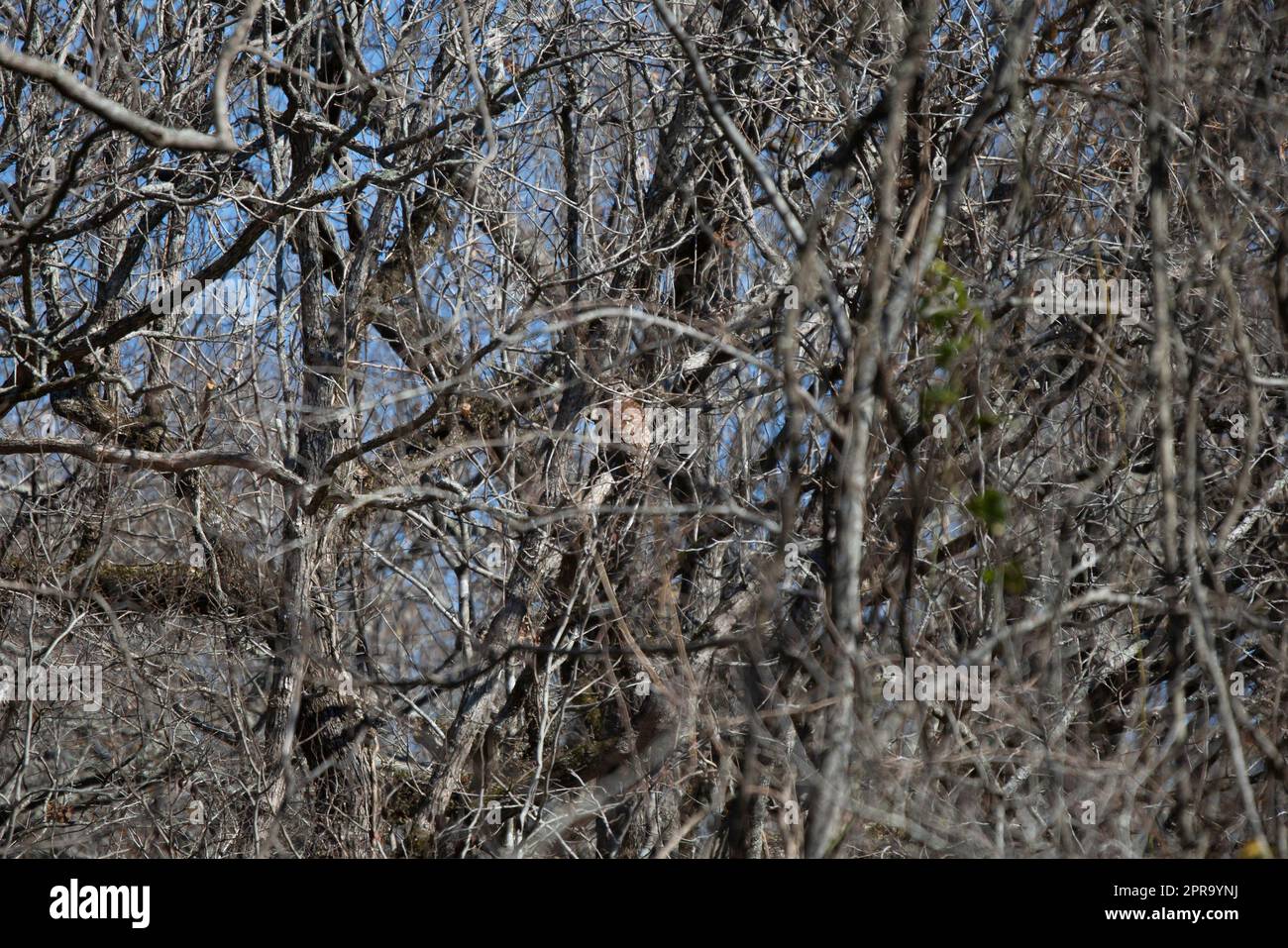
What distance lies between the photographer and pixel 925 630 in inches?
165

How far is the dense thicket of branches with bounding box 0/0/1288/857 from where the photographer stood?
12.1 feet

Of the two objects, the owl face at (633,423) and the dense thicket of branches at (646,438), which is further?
the owl face at (633,423)

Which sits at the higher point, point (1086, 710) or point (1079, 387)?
point (1079, 387)

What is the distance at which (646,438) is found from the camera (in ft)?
20.2

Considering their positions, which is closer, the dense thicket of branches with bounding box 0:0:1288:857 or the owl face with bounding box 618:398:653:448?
the dense thicket of branches with bounding box 0:0:1288:857

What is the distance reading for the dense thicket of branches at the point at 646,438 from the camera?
3674 millimetres

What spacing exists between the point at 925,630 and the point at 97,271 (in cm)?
495

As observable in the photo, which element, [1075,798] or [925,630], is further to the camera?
[925,630]

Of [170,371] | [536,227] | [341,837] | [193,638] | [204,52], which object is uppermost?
[204,52]

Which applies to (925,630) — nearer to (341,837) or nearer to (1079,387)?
(1079,387)

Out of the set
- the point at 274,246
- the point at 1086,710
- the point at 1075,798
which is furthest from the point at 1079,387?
the point at 274,246

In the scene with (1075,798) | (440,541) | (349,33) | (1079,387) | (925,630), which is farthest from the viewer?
(440,541)

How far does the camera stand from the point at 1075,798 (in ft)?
11.8

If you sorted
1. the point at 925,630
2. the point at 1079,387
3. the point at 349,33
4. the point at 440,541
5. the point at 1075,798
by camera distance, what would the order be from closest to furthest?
the point at 1075,798 → the point at 925,630 → the point at 1079,387 → the point at 349,33 → the point at 440,541
